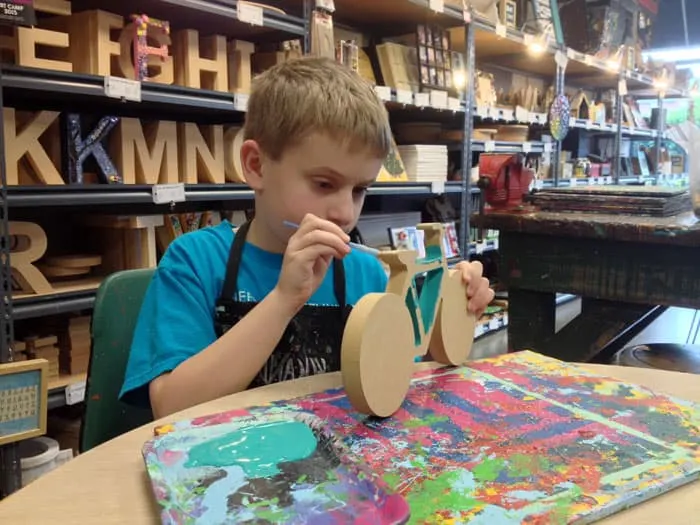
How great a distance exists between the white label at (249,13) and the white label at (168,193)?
1.83ft

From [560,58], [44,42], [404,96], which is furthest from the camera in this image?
[560,58]

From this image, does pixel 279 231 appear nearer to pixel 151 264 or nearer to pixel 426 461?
pixel 426 461

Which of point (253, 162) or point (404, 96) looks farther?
point (404, 96)

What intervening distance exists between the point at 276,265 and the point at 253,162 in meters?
0.17

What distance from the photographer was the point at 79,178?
6.20 feet

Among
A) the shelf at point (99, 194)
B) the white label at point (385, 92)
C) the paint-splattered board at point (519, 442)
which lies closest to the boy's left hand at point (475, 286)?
the paint-splattered board at point (519, 442)

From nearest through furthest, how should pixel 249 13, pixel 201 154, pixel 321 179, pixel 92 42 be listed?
pixel 321 179 < pixel 92 42 < pixel 249 13 < pixel 201 154

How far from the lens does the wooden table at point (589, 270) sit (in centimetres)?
146

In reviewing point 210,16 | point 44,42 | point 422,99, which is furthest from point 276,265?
point 422,99

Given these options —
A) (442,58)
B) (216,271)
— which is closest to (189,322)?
(216,271)

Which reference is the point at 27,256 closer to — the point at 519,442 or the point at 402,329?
the point at 402,329

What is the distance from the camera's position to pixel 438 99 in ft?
9.86

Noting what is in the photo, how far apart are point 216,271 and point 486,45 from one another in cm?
316

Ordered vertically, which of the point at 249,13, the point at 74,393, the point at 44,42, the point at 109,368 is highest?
the point at 249,13
